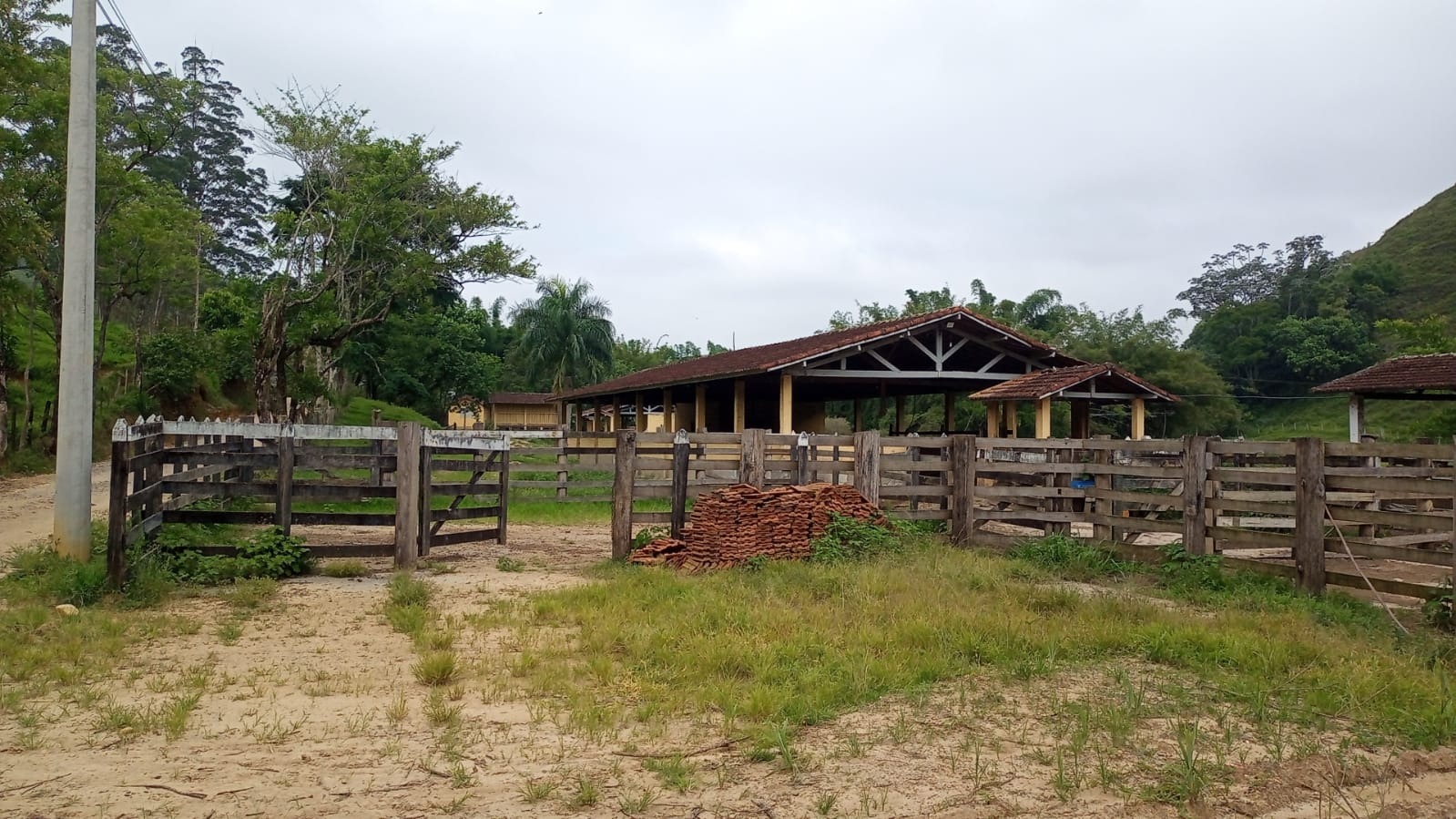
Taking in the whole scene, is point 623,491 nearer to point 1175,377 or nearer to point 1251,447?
point 1251,447

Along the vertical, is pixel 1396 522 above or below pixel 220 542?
above

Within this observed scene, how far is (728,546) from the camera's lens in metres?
9.81

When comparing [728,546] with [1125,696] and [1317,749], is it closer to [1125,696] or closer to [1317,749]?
[1125,696]

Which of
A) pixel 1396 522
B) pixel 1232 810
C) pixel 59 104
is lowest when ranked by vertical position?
pixel 1232 810

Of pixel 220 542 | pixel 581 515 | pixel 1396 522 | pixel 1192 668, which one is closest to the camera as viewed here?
pixel 1192 668

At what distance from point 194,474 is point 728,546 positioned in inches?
244

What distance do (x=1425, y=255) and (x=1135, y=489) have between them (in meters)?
89.9

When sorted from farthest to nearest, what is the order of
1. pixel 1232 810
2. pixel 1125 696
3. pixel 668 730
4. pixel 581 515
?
pixel 581 515
pixel 1125 696
pixel 668 730
pixel 1232 810

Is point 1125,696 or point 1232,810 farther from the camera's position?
point 1125,696

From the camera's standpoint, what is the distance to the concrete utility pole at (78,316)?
356 inches

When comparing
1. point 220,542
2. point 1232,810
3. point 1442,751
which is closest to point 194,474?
point 220,542

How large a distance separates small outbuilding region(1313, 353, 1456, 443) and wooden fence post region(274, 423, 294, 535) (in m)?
22.1

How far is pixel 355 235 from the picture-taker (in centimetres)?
2467

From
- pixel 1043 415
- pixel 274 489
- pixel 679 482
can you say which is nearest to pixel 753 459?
pixel 679 482
